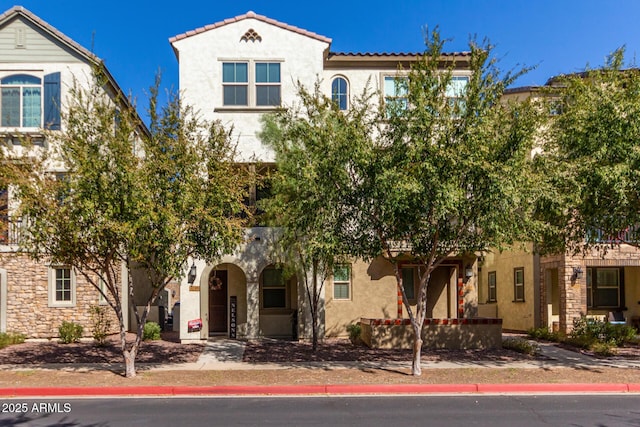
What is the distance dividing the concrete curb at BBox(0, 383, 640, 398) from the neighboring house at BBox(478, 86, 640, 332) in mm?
8102

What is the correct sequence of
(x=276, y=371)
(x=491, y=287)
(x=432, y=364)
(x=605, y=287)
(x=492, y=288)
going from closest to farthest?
(x=276, y=371) < (x=432, y=364) < (x=605, y=287) < (x=492, y=288) < (x=491, y=287)

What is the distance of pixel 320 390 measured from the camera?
12883 millimetres

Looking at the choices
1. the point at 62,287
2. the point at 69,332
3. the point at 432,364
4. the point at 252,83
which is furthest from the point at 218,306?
the point at 432,364

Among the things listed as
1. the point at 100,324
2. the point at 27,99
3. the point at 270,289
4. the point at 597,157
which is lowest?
the point at 100,324

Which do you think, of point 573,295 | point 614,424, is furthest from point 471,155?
point 573,295

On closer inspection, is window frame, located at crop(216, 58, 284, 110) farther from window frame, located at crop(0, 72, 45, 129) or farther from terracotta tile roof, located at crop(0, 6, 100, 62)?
window frame, located at crop(0, 72, 45, 129)

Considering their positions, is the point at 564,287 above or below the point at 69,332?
above

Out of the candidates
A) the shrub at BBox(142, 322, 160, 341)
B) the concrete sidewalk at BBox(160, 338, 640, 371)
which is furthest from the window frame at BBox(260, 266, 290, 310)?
the concrete sidewalk at BBox(160, 338, 640, 371)

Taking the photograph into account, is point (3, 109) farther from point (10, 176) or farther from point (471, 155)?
point (471, 155)

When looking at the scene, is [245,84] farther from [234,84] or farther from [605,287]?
[605,287]

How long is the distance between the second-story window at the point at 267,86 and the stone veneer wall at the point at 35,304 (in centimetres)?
901

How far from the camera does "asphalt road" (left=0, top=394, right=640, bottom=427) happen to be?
9.98 metres

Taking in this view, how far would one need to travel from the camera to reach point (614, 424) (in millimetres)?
9734

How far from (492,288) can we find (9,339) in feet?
65.7
